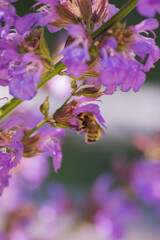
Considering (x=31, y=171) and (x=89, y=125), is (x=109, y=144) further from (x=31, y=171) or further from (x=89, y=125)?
(x=89, y=125)

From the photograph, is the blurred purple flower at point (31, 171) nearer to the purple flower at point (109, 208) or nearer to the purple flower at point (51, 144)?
the purple flower at point (109, 208)

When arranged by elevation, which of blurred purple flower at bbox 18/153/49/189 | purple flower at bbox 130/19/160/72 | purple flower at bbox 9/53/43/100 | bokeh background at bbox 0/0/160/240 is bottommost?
bokeh background at bbox 0/0/160/240

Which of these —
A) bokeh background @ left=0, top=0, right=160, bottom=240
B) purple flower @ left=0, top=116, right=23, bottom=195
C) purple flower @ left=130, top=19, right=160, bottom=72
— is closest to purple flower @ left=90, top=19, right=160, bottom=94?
purple flower @ left=130, top=19, right=160, bottom=72

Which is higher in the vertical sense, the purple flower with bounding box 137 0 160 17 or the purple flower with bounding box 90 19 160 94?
the purple flower with bounding box 137 0 160 17

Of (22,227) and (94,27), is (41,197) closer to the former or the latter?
(22,227)

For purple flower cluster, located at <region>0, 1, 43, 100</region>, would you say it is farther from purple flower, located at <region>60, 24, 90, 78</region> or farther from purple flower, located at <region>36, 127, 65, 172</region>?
purple flower, located at <region>36, 127, 65, 172</region>

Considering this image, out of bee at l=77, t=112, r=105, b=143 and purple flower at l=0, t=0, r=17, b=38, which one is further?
bee at l=77, t=112, r=105, b=143

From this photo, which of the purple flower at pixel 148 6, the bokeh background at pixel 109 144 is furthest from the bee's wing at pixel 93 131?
the bokeh background at pixel 109 144
